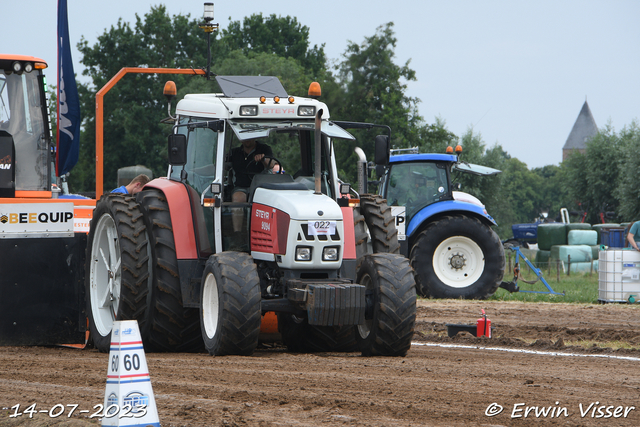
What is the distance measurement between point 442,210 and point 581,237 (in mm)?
14180

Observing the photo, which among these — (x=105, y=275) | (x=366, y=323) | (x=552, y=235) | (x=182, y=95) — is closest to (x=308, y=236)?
(x=366, y=323)

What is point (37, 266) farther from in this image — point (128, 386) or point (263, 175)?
point (128, 386)

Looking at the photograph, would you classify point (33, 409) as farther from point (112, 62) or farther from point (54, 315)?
point (112, 62)

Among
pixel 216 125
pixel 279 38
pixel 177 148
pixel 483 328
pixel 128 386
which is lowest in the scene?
pixel 483 328

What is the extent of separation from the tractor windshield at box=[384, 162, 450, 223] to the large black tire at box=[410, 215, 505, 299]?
626 mm

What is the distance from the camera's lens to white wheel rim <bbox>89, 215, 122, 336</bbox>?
914 centimetres

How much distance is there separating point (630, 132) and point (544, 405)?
43.3 metres

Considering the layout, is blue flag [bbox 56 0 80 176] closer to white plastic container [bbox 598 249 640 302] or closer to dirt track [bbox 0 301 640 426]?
dirt track [bbox 0 301 640 426]

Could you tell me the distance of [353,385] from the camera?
→ 20.2 feet

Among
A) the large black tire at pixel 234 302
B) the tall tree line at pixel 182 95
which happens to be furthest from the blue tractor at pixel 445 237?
the tall tree line at pixel 182 95

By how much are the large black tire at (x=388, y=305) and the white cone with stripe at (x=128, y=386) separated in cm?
325

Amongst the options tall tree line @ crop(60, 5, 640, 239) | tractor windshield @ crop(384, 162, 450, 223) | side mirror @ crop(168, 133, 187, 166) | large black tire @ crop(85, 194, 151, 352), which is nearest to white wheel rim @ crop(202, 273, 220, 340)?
large black tire @ crop(85, 194, 151, 352)

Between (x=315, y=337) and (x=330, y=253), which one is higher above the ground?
(x=330, y=253)

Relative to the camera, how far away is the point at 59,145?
52.9 ft
